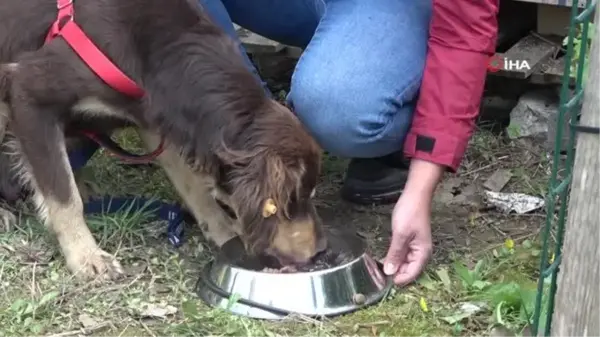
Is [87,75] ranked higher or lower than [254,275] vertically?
higher

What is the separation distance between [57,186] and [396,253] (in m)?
1.12

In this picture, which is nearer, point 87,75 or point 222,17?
point 87,75

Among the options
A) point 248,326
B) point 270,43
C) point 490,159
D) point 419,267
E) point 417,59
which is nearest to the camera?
point 248,326

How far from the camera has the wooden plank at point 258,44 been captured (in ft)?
14.9

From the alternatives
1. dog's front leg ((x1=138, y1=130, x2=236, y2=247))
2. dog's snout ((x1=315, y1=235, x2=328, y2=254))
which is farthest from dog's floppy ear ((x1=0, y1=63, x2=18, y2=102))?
dog's snout ((x1=315, y1=235, x2=328, y2=254))

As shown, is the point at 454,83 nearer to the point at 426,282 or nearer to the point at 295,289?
the point at 426,282

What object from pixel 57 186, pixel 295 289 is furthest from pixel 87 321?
pixel 295 289

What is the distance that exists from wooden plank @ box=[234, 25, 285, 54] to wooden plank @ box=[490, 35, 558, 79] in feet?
3.29

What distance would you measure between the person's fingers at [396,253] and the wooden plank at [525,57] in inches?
55.7

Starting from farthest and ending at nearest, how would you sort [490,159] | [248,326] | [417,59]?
1. [490,159]
2. [417,59]
3. [248,326]

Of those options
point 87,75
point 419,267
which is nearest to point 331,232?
point 419,267

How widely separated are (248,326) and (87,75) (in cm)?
95

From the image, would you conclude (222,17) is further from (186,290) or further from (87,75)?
(186,290)

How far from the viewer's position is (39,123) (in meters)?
3.19
